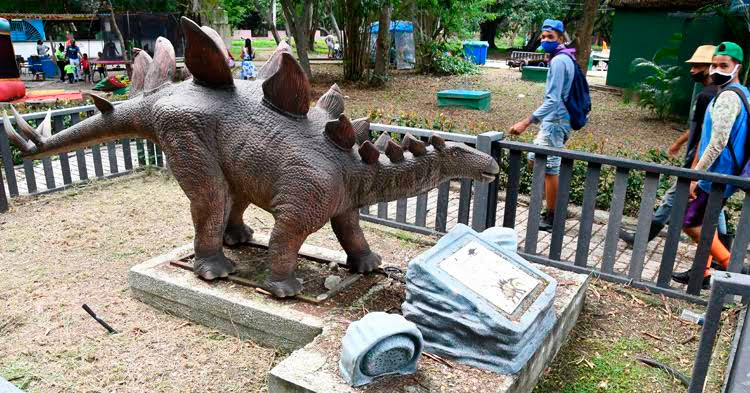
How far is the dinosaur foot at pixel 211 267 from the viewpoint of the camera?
11.6 feet

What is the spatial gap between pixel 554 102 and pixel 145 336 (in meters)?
3.84

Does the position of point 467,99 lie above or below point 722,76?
below

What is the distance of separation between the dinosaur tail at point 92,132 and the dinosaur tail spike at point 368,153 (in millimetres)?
1363

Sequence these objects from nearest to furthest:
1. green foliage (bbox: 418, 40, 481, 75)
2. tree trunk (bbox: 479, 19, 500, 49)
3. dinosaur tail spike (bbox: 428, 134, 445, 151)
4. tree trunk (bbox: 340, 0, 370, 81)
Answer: dinosaur tail spike (bbox: 428, 134, 445, 151) < tree trunk (bbox: 340, 0, 370, 81) < green foliage (bbox: 418, 40, 481, 75) < tree trunk (bbox: 479, 19, 500, 49)

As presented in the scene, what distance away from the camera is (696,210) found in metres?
4.14

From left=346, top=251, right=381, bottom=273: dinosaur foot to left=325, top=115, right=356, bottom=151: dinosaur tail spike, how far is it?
83 centimetres

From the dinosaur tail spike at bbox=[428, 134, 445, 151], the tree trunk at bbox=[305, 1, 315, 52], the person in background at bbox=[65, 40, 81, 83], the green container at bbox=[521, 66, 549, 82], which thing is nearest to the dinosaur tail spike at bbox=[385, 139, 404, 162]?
the dinosaur tail spike at bbox=[428, 134, 445, 151]

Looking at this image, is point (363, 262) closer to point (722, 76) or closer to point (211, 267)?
point (211, 267)

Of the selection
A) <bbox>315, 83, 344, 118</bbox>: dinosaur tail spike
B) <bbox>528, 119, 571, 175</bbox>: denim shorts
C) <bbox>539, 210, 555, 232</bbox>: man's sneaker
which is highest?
<bbox>315, 83, 344, 118</bbox>: dinosaur tail spike

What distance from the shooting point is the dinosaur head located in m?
3.27

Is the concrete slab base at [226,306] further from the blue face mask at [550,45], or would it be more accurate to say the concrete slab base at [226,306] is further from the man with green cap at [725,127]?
the blue face mask at [550,45]

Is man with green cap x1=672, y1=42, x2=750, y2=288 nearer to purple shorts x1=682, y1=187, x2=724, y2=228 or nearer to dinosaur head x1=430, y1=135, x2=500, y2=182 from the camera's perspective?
purple shorts x1=682, y1=187, x2=724, y2=228

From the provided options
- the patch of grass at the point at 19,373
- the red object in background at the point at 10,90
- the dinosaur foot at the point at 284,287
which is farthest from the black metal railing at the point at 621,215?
the red object in background at the point at 10,90

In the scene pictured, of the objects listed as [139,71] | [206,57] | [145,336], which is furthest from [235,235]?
[206,57]
